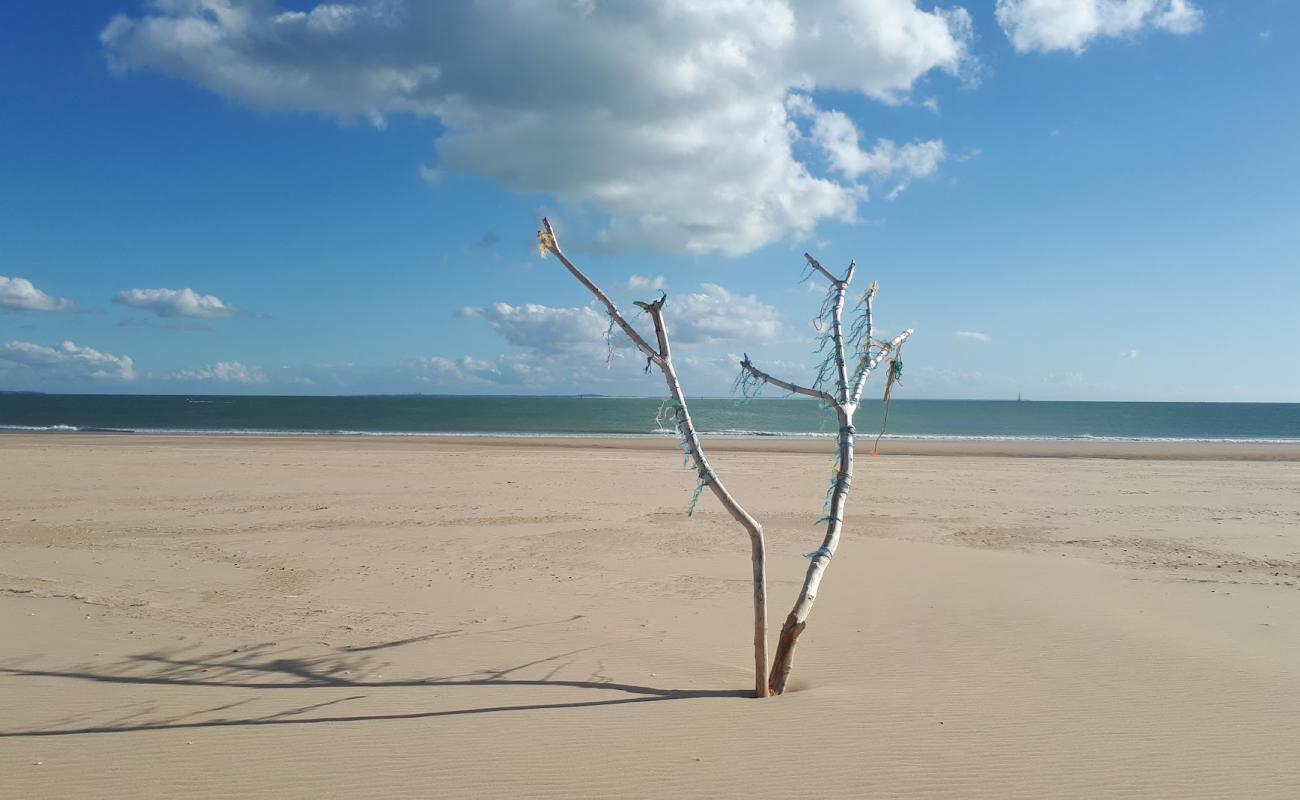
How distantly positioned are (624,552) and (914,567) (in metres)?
4.34

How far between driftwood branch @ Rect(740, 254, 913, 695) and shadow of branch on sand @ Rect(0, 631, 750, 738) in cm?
54

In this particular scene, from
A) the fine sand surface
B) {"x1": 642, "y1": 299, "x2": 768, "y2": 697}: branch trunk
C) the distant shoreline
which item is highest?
{"x1": 642, "y1": 299, "x2": 768, "y2": 697}: branch trunk

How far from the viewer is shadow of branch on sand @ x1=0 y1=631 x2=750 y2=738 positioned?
17.3 ft

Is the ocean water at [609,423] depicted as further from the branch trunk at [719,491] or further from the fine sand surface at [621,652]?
the branch trunk at [719,491]

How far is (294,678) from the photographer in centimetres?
609

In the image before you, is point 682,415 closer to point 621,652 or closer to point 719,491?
point 719,491

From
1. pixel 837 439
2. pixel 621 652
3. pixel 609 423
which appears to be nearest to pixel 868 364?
pixel 837 439

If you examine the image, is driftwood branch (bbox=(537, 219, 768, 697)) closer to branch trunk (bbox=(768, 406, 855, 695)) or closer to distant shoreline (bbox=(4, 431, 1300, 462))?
branch trunk (bbox=(768, 406, 855, 695))

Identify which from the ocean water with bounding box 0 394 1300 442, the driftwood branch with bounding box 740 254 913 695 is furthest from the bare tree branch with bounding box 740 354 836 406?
the ocean water with bounding box 0 394 1300 442

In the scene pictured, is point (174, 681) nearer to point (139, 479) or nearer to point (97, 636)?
point (97, 636)

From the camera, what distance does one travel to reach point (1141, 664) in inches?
263

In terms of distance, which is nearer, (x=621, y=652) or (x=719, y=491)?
(x=719, y=491)

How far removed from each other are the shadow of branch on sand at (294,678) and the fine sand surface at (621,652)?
34mm

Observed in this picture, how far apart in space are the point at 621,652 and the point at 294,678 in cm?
281
